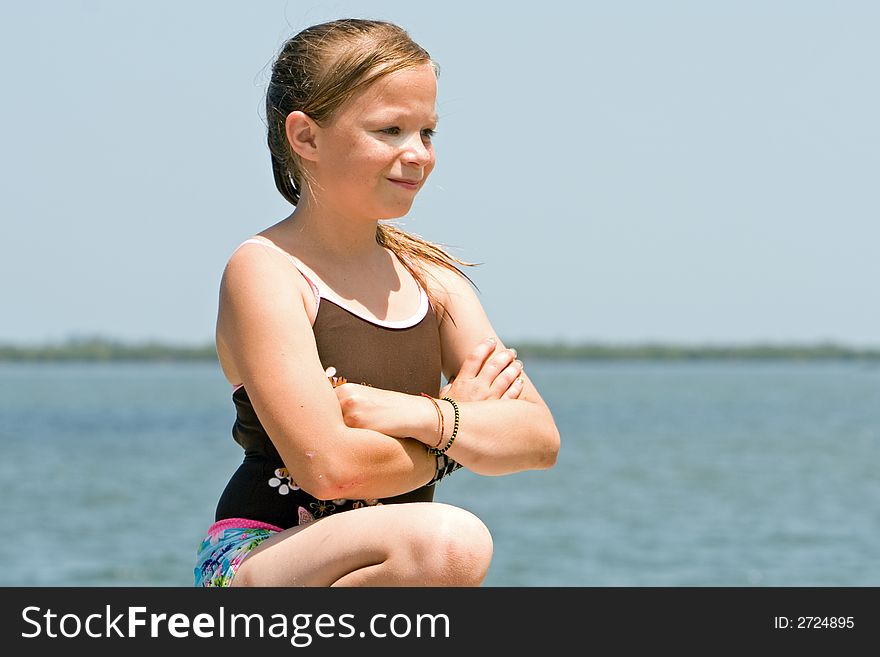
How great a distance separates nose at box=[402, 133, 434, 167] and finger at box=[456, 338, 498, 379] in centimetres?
52

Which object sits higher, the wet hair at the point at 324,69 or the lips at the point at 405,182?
the wet hair at the point at 324,69

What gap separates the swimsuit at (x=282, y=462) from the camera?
3537 millimetres

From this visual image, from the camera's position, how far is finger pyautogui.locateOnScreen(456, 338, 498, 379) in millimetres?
3713

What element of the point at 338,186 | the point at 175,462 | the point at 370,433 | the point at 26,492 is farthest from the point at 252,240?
the point at 175,462

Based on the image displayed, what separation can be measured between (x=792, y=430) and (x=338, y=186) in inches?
2210

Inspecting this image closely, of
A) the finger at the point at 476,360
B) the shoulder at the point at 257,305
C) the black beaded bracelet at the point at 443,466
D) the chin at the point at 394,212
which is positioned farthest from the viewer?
the finger at the point at 476,360

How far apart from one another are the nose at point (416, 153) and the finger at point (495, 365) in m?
0.55

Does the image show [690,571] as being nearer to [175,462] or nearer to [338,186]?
[338,186]

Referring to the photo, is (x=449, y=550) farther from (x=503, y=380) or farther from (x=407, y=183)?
(x=407, y=183)

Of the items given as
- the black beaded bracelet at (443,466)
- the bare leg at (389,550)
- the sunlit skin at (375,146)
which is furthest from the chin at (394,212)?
the bare leg at (389,550)

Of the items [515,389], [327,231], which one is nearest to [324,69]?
[327,231]

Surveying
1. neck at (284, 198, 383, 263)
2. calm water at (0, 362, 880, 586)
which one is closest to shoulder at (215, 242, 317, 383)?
neck at (284, 198, 383, 263)

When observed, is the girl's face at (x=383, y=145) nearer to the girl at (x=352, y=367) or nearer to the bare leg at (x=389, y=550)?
the girl at (x=352, y=367)

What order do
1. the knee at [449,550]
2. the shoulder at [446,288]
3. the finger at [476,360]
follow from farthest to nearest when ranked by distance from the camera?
the shoulder at [446,288] < the finger at [476,360] < the knee at [449,550]
